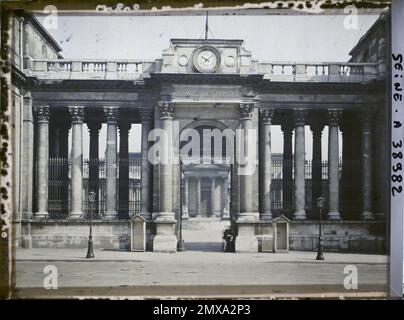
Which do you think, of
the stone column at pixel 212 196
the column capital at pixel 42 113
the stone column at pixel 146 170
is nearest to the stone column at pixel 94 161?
the stone column at pixel 146 170

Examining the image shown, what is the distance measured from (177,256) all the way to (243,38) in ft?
23.6

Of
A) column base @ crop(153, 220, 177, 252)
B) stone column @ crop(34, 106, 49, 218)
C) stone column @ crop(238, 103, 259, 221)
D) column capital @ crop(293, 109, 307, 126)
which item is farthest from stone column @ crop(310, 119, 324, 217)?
stone column @ crop(34, 106, 49, 218)

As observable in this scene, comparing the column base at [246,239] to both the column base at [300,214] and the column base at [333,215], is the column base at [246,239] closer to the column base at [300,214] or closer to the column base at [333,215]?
the column base at [300,214]

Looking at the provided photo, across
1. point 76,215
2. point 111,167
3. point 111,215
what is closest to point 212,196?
point 111,167

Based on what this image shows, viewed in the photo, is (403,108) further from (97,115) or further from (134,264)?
(97,115)

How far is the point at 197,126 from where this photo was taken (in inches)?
787

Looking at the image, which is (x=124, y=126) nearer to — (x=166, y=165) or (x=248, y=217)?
(x=166, y=165)

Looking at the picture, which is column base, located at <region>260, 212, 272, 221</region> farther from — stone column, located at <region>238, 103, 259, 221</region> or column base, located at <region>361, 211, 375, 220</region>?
column base, located at <region>361, 211, 375, 220</region>

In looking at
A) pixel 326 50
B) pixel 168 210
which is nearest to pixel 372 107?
pixel 326 50

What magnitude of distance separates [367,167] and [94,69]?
33.4 feet

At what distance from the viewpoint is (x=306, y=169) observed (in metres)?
21.8

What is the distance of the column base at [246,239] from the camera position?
1800cm

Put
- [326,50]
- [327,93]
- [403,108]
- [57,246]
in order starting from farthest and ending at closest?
[327,93], [57,246], [326,50], [403,108]

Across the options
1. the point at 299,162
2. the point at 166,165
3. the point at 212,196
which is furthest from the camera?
the point at 212,196
